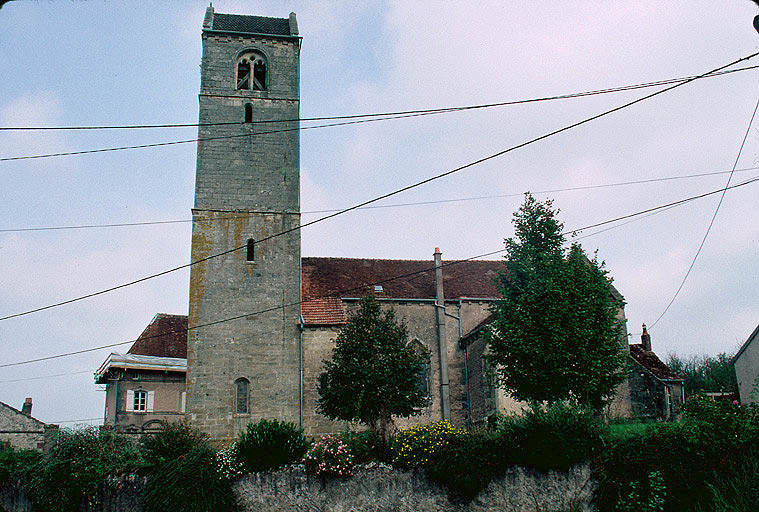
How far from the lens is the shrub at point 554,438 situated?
12.8 metres

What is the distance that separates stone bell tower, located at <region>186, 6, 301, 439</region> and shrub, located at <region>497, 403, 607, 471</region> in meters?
12.2

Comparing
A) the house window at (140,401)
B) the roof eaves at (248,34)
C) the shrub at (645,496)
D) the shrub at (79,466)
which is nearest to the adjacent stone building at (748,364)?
the shrub at (645,496)

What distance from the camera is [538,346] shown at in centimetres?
1888

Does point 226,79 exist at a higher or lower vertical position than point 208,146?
higher

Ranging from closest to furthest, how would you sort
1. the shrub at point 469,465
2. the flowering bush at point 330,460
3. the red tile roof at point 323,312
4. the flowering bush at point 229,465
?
the shrub at point 469,465 < the flowering bush at point 330,460 < the flowering bush at point 229,465 < the red tile roof at point 323,312

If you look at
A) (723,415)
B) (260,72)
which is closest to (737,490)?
(723,415)

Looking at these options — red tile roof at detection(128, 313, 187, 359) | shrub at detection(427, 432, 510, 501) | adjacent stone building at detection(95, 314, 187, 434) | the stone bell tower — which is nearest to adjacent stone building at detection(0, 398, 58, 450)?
adjacent stone building at detection(95, 314, 187, 434)

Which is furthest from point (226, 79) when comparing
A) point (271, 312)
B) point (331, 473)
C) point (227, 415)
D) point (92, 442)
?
point (331, 473)

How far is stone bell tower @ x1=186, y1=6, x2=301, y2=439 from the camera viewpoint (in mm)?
23641

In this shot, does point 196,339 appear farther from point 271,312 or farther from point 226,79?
point 226,79

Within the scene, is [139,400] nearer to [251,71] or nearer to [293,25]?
[251,71]

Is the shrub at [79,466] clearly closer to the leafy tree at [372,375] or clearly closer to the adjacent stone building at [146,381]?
the leafy tree at [372,375]

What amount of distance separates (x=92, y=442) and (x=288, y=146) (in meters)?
14.3

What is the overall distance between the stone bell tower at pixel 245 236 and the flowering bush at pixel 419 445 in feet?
33.6
